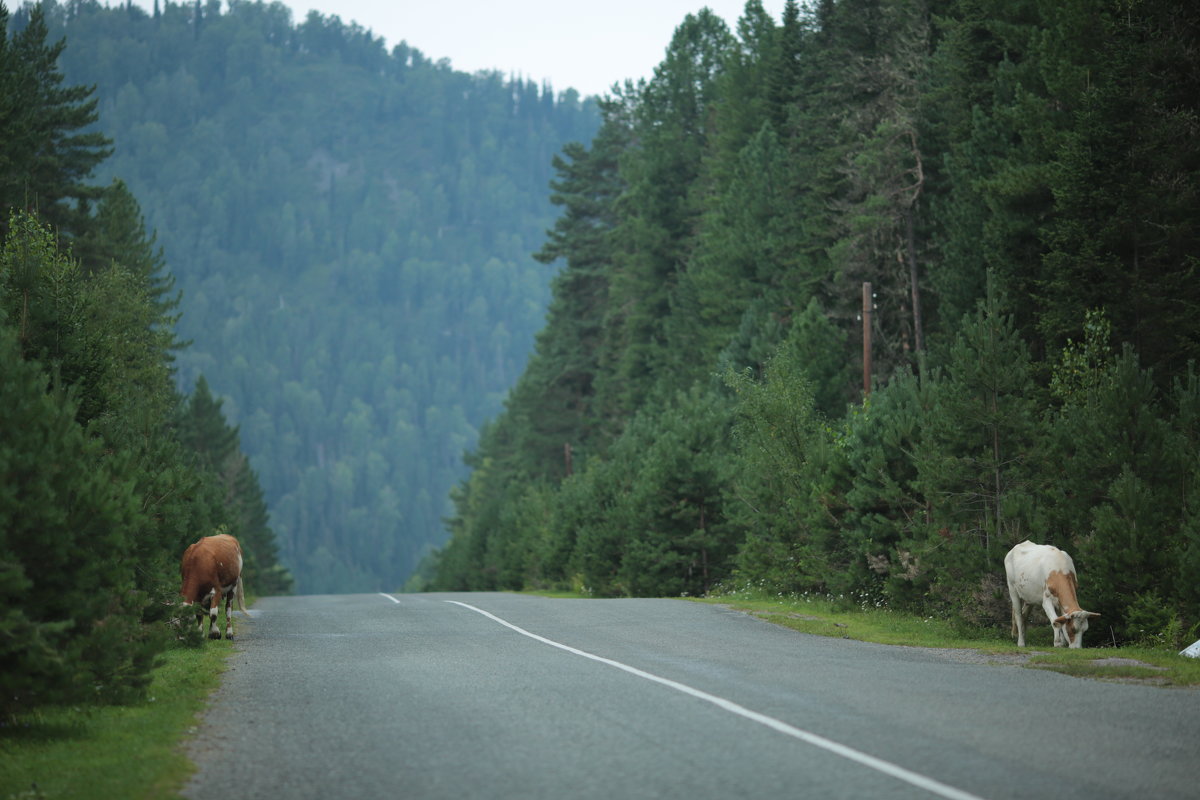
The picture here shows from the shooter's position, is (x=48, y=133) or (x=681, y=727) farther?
(x=48, y=133)

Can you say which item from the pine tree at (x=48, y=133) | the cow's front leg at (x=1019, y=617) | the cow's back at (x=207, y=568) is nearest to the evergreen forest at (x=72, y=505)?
the cow's back at (x=207, y=568)

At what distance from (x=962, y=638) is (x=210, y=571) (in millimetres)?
12892

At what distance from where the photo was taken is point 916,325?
144 feet

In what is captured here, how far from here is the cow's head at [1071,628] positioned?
19.1m

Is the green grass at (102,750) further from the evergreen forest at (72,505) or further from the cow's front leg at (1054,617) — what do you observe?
the cow's front leg at (1054,617)

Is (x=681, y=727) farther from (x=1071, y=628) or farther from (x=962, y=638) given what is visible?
(x=962, y=638)

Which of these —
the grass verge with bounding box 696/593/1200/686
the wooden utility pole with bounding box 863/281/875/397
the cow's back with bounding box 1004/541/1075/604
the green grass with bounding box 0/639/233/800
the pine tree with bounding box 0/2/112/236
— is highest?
the pine tree with bounding box 0/2/112/236

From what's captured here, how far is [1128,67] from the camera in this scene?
30031mm

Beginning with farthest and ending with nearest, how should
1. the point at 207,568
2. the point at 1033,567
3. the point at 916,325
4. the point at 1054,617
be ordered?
the point at 916,325
the point at 207,568
the point at 1033,567
the point at 1054,617

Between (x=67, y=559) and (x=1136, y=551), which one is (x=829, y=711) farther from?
(x=1136, y=551)

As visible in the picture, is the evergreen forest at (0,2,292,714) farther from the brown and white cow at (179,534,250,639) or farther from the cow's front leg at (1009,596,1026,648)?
the cow's front leg at (1009,596,1026,648)

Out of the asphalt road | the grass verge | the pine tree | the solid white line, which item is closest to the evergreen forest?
the asphalt road

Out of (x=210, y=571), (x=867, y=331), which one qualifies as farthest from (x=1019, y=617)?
(x=867, y=331)

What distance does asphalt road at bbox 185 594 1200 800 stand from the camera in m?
8.97
